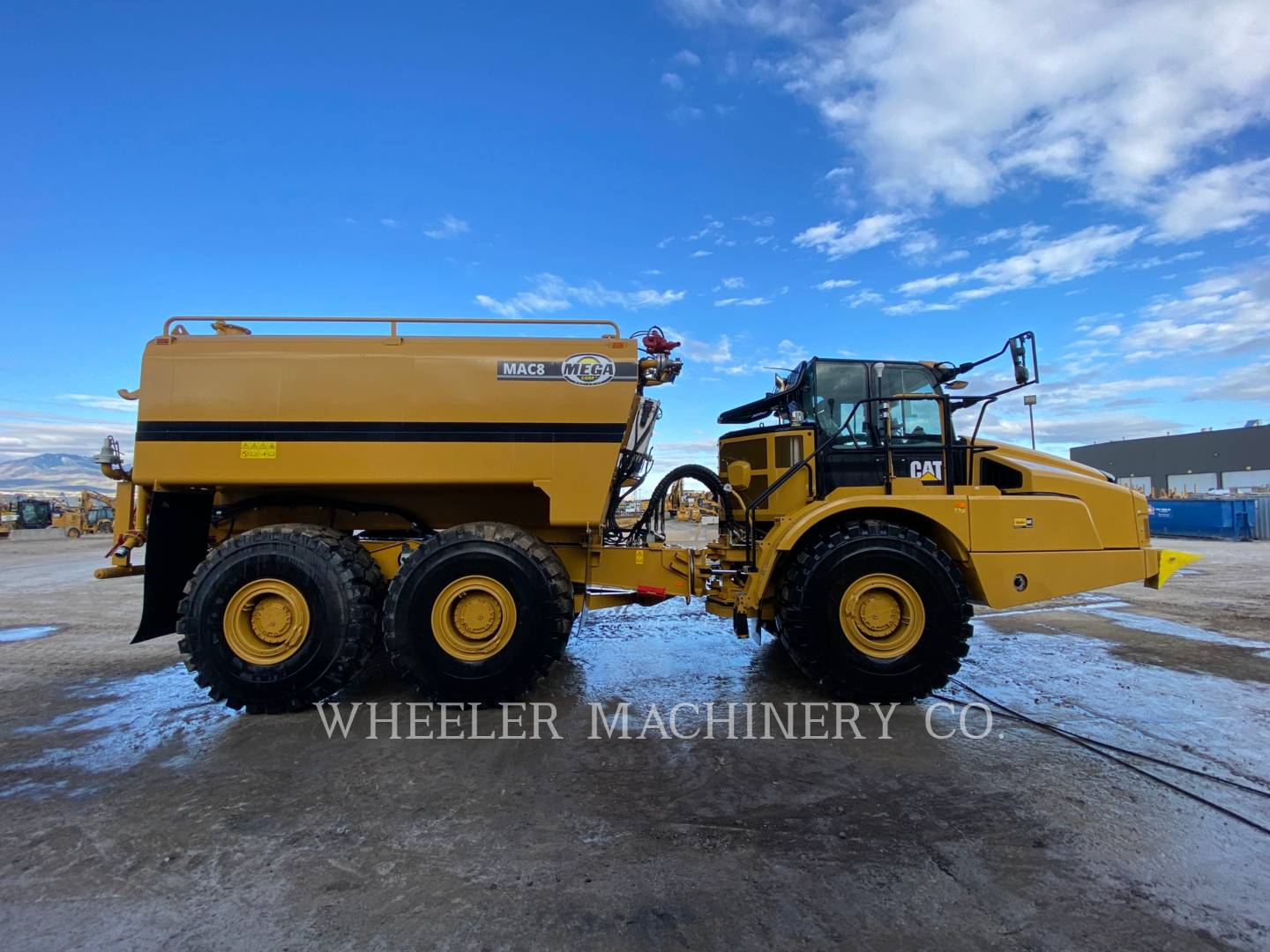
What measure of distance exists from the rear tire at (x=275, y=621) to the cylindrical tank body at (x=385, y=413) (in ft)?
1.87

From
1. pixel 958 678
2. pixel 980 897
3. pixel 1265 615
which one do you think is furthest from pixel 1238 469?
pixel 980 897

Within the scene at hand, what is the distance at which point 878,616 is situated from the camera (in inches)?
183

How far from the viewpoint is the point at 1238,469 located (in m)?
49.1

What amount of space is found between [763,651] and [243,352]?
5.36 meters

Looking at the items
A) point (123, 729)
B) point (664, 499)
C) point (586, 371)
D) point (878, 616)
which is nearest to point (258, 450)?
point (123, 729)

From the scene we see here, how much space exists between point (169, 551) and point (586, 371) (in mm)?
3631

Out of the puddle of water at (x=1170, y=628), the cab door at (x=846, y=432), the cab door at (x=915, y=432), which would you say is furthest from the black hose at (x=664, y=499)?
the puddle of water at (x=1170, y=628)

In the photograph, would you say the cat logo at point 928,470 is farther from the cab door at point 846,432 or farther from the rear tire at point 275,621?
the rear tire at point 275,621

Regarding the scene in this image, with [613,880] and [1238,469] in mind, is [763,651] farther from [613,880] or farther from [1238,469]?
[1238,469]

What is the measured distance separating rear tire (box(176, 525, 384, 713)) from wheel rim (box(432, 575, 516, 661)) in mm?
616

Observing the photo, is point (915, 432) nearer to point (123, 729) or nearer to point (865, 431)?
point (865, 431)

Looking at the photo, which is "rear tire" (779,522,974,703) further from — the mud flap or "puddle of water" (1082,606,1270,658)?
the mud flap

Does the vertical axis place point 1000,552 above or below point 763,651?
above

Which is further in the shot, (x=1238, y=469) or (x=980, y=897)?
(x=1238, y=469)
